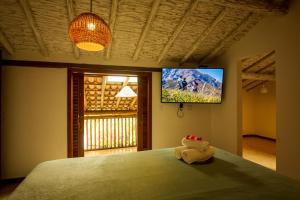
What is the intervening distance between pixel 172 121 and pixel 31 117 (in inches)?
106

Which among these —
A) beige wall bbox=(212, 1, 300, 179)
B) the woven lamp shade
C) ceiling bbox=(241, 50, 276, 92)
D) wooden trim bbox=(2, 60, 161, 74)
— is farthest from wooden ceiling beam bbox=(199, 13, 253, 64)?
the woven lamp shade

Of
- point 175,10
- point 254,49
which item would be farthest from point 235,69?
point 175,10

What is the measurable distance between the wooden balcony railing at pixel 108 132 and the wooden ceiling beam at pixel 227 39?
116 inches

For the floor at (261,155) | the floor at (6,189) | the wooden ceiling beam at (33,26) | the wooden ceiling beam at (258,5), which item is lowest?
the floor at (6,189)

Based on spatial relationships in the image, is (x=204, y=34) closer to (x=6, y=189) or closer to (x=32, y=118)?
(x=32, y=118)

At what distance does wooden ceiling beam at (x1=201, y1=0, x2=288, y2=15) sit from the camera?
2.16m

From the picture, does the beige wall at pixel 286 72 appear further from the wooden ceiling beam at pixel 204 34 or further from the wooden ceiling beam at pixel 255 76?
the wooden ceiling beam at pixel 255 76

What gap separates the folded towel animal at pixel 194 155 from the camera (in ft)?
5.90

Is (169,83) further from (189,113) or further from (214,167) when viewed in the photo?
(214,167)

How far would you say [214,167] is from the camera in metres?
1.72

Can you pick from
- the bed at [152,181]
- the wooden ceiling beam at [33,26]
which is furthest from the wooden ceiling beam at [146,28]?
the bed at [152,181]

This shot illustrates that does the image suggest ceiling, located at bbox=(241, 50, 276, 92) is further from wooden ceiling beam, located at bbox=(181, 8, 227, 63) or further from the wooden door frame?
the wooden door frame

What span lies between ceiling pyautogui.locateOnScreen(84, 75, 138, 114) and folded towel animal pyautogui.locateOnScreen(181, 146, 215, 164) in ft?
11.0

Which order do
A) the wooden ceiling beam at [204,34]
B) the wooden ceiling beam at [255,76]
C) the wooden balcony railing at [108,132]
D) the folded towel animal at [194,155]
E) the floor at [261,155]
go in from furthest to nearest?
the wooden balcony railing at [108,132], the wooden ceiling beam at [255,76], the floor at [261,155], the wooden ceiling beam at [204,34], the folded towel animal at [194,155]
